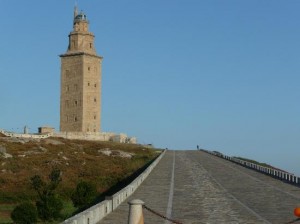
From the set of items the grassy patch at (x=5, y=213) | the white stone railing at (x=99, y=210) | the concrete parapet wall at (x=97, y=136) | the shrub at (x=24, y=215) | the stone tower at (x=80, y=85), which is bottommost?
the grassy patch at (x=5, y=213)

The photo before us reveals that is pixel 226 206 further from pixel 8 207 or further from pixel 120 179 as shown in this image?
pixel 120 179

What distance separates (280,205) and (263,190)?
27.8ft

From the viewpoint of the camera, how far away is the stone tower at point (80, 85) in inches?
4476

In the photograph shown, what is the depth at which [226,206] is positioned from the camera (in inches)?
903

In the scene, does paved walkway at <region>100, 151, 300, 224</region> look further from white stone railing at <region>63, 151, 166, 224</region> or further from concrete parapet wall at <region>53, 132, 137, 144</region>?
concrete parapet wall at <region>53, 132, 137, 144</region>

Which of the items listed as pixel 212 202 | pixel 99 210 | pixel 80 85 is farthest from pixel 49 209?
pixel 80 85

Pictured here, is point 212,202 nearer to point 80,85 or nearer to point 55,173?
point 55,173

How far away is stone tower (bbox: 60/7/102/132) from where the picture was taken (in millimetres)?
113688

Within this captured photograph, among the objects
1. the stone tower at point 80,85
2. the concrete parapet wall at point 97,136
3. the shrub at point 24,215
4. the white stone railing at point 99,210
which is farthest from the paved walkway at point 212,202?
the stone tower at point 80,85

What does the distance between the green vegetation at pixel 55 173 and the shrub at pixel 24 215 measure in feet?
6.17

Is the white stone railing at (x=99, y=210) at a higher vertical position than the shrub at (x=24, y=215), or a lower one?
higher

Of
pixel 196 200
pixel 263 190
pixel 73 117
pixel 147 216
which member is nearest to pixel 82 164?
pixel 263 190

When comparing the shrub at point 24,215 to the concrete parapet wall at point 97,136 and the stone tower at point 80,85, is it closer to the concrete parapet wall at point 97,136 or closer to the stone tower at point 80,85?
the concrete parapet wall at point 97,136

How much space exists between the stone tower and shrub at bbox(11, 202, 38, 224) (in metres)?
82.4
